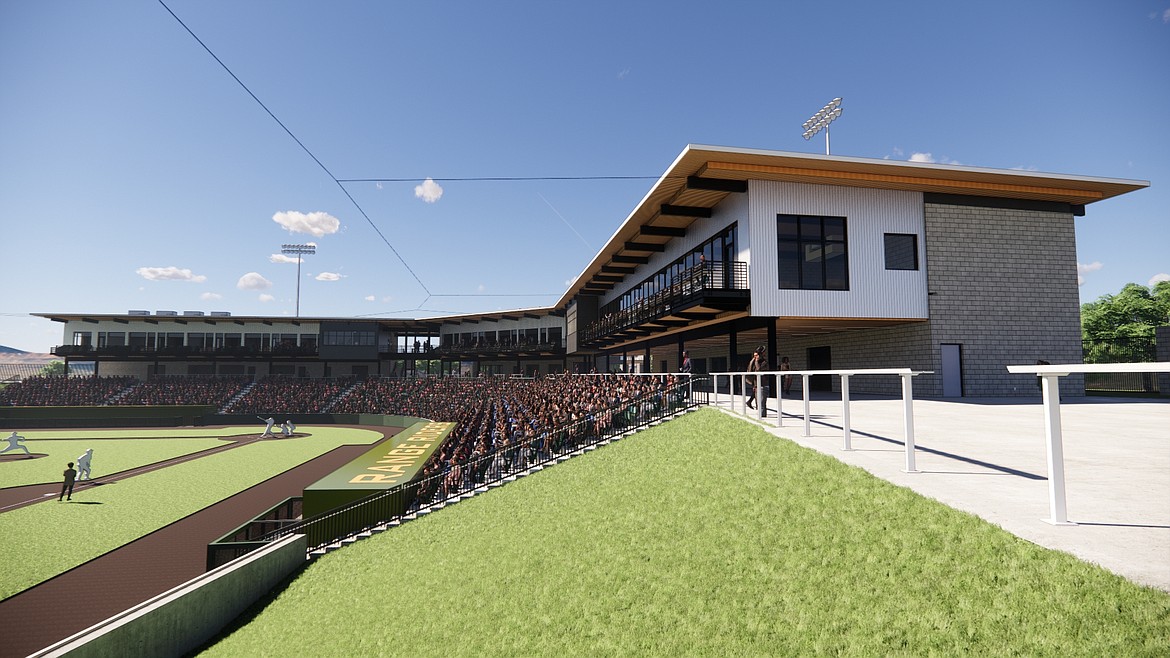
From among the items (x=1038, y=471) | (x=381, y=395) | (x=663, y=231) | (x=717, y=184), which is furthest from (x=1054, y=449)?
(x=381, y=395)

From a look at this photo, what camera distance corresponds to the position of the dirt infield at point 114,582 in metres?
10.2

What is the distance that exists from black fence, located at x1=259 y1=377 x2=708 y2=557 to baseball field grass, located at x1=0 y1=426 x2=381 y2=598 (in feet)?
19.7

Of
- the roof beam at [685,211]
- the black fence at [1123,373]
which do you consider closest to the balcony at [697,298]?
the roof beam at [685,211]

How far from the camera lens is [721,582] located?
17.7 feet

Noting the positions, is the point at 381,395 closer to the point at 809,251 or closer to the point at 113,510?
the point at 113,510

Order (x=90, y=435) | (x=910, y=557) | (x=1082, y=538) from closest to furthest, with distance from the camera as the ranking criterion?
1. (x=1082, y=538)
2. (x=910, y=557)
3. (x=90, y=435)

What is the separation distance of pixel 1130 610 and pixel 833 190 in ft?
64.8

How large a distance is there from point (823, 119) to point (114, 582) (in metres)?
36.0

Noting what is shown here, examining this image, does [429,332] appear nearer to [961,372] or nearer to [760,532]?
[961,372]

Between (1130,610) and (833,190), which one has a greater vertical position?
(833,190)

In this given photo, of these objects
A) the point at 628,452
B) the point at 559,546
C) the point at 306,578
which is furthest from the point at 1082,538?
the point at 306,578

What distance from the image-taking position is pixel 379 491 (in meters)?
15.2

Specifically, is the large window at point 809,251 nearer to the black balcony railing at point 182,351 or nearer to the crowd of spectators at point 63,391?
the black balcony railing at point 182,351

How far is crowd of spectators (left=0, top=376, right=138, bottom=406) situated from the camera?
177 ft
